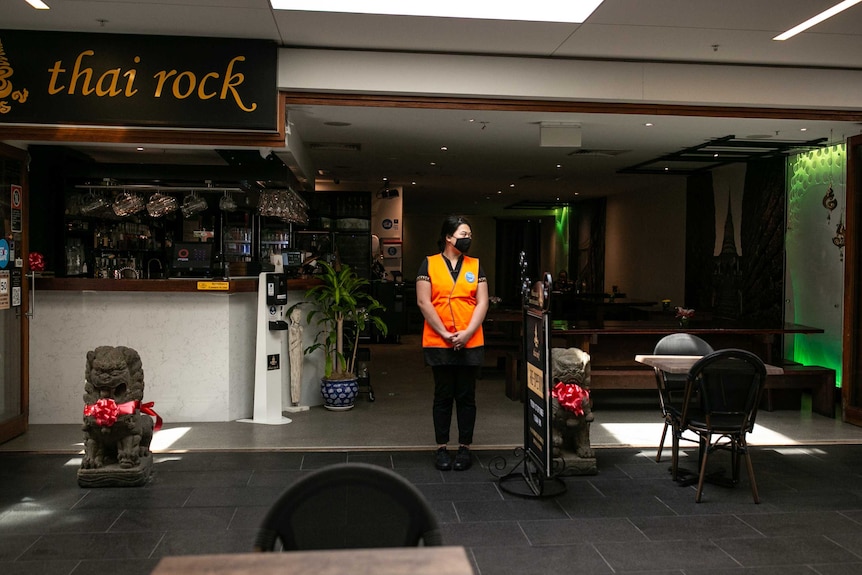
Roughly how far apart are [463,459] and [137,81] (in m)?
3.57

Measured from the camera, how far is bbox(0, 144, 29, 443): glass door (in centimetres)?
552

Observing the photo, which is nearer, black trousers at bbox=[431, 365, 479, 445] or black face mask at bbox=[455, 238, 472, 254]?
black face mask at bbox=[455, 238, 472, 254]

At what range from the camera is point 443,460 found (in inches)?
189

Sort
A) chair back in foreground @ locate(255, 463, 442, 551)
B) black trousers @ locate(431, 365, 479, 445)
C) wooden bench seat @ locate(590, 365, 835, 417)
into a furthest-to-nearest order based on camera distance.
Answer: wooden bench seat @ locate(590, 365, 835, 417)
black trousers @ locate(431, 365, 479, 445)
chair back in foreground @ locate(255, 463, 442, 551)

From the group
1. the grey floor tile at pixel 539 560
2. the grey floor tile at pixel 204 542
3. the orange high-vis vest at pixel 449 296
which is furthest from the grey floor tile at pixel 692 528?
the grey floor tile at pixel 204 542

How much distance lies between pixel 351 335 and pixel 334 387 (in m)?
0.98

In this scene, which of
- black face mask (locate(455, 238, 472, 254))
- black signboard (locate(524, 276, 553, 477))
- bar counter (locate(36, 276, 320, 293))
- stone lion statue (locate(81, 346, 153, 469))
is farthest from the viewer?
bar counter (locate(36, 276, 320, 293))

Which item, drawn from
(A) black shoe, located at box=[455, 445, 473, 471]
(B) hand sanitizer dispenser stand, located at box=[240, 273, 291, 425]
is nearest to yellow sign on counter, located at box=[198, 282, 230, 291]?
(B) hand sanitizer dispenser stand, located at box=[240, 273, 291, 425]

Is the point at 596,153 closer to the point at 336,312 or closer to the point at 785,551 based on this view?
the point at 336,312

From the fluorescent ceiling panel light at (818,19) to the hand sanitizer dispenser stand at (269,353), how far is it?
432 centimetres

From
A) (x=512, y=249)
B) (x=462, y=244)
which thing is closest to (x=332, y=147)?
(x=462, y=244)

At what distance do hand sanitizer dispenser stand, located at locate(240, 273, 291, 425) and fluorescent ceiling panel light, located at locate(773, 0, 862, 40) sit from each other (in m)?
4.32

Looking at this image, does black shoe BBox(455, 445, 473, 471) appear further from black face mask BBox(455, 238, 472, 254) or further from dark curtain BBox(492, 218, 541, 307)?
dark curtain BBox(492, 218, 541, 307)

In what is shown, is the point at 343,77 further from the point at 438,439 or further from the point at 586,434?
the point at 586,434
